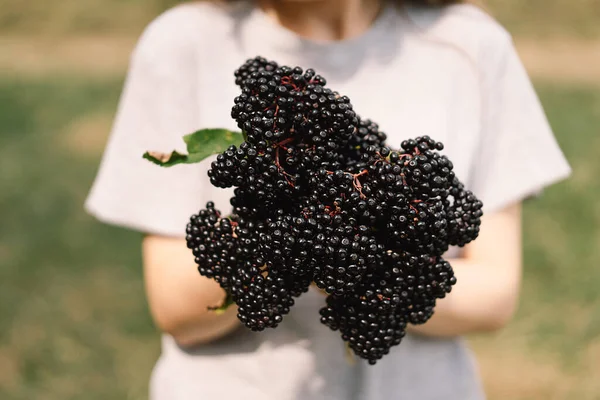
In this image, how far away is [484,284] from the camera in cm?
137

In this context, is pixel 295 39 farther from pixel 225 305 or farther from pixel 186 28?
pixel 225 305

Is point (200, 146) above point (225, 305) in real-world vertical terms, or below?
above

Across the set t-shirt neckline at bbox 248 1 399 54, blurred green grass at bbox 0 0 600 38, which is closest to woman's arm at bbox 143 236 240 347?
t-shirt neckline at bbox 248 1 399 54

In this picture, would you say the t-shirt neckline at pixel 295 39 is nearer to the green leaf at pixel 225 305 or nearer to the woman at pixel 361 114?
the woman at pixel 361 114

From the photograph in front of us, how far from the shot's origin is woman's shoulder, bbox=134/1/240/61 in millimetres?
1351

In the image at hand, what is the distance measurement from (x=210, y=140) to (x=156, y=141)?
1.03ft

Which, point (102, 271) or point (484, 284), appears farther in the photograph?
point (102, 271)

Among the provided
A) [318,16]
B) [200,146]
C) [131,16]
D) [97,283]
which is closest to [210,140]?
[200,146]

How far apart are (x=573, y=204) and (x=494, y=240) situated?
299cm

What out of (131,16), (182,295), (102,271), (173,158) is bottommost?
(131,16)

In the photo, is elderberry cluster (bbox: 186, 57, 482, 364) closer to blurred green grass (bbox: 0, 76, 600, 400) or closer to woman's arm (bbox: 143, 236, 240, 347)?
woman's arm (bbox: 143, 236, 240, 347)

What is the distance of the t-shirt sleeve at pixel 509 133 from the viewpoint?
143 centimetres

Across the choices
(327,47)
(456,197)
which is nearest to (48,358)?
(327,47)

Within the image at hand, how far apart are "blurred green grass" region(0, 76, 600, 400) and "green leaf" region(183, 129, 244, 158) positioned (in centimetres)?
195
